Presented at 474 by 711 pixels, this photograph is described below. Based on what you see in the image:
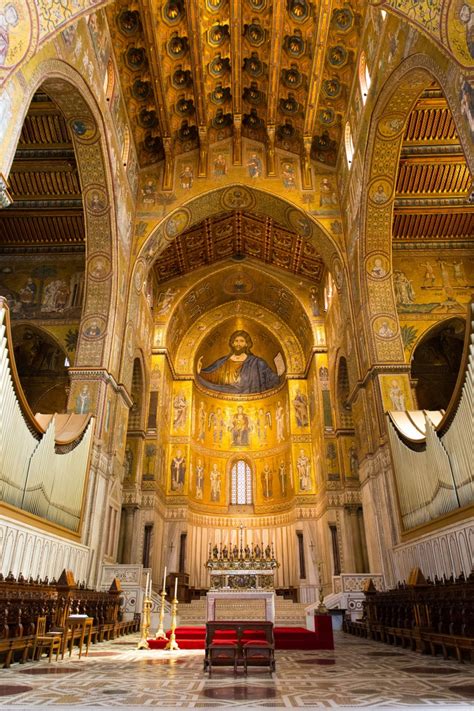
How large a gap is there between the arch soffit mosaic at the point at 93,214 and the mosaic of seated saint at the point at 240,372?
13.6m

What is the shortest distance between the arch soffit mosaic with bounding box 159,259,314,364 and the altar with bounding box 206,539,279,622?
11319 mm

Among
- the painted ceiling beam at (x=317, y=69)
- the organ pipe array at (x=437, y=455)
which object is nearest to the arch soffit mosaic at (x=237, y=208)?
the painted ceiling beam at (x=317, y=69)

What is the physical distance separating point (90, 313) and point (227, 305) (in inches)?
519

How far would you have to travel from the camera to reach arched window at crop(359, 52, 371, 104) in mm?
15045

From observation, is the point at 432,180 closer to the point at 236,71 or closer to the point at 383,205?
the point at 383,205

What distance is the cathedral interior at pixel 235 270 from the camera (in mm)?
10219

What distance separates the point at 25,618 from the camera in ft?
26.8

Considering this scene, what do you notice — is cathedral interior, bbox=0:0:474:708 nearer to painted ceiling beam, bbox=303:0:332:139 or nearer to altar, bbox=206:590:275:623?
painted ceiling beam, bbox=303:0:332:139

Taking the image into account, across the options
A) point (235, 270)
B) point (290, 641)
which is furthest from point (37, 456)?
point (235, 270)

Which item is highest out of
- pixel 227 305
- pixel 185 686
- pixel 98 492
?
pixel 227 305

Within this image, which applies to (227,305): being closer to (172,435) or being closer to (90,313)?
(172,435)

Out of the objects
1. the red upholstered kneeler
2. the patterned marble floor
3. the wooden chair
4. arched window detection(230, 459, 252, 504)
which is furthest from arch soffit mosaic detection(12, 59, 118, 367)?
arched window detection(230, 459, 252, 504)

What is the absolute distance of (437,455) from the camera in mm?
10484

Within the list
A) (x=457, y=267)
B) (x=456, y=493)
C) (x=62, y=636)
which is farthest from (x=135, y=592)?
(x=457, y=267)
